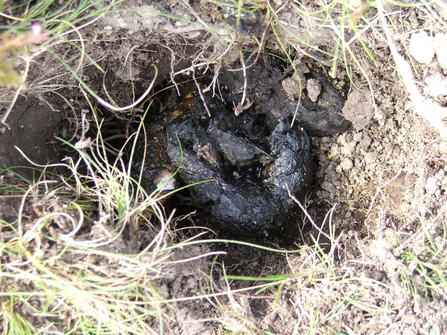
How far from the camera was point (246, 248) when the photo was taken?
2371 millimetres

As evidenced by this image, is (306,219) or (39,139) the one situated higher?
(39,139)

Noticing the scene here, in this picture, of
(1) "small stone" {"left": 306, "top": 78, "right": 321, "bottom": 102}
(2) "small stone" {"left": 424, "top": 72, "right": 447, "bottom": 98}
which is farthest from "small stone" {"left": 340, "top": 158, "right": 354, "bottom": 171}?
(2) "small stone" {"left": 424, "top": 72, "right": 447, "bottom": 98}

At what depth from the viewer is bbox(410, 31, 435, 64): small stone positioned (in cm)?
179

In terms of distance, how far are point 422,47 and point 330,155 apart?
0.86m

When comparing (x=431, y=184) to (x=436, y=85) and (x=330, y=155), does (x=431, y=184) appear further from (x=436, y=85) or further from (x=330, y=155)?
(x=330, y=155)

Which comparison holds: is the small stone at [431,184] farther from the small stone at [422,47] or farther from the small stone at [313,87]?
the small stone at [313,87]

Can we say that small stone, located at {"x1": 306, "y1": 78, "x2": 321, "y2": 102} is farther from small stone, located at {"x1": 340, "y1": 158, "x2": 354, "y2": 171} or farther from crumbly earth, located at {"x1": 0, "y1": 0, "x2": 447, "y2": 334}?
small stone, located at {"x1": 340, "y1": 158, "x2": 354, "y2": 171}

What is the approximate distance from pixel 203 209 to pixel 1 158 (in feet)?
3.73

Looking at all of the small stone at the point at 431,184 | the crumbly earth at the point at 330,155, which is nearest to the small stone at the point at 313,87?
the crumbly earth at the point at 330,155

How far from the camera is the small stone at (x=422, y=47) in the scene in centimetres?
179

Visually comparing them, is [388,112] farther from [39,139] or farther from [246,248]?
[39,139]

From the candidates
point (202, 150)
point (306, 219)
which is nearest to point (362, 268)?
point (306, 219)

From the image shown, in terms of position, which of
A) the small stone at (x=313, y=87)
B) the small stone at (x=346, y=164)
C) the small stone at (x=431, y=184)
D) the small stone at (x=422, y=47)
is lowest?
the small stone at (x=346, y=164)

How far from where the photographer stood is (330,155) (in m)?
2.46
